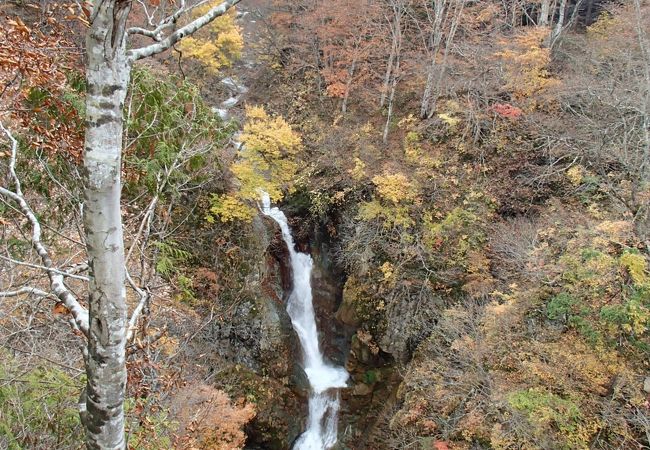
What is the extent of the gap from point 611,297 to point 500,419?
332 centimetres

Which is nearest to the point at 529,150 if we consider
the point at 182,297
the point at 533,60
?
the point at 533,60

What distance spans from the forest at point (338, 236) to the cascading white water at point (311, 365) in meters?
0.07

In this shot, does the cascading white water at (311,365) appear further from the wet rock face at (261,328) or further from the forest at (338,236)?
the wet rock face at (261,328)

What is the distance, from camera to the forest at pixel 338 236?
4.57m

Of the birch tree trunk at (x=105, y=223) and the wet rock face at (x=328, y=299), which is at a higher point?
the birch tree trunk at (x=105, y=223)

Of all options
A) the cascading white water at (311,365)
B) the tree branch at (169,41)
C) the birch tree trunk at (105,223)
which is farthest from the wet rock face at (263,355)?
the tree branch at (169,41)

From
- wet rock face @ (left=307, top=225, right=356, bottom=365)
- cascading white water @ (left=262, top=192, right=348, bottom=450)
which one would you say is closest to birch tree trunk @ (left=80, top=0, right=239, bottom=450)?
cascading white water @ (left=262, top=192, right=348, bottom=450)

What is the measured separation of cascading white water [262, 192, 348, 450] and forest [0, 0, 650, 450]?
0.24ft

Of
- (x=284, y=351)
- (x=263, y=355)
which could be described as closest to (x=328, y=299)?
(x=284, y=351)

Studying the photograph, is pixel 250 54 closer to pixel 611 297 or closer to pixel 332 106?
pixel 332 106

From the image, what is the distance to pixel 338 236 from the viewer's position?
15.0 metres

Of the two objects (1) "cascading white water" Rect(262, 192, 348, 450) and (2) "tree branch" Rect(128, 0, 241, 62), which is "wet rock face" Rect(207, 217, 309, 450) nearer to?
(1) "cascading white water" Rect(262, 192, 348, 450)

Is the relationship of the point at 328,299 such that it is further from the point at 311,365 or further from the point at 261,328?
the point at 261,328

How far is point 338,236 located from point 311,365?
464cm
